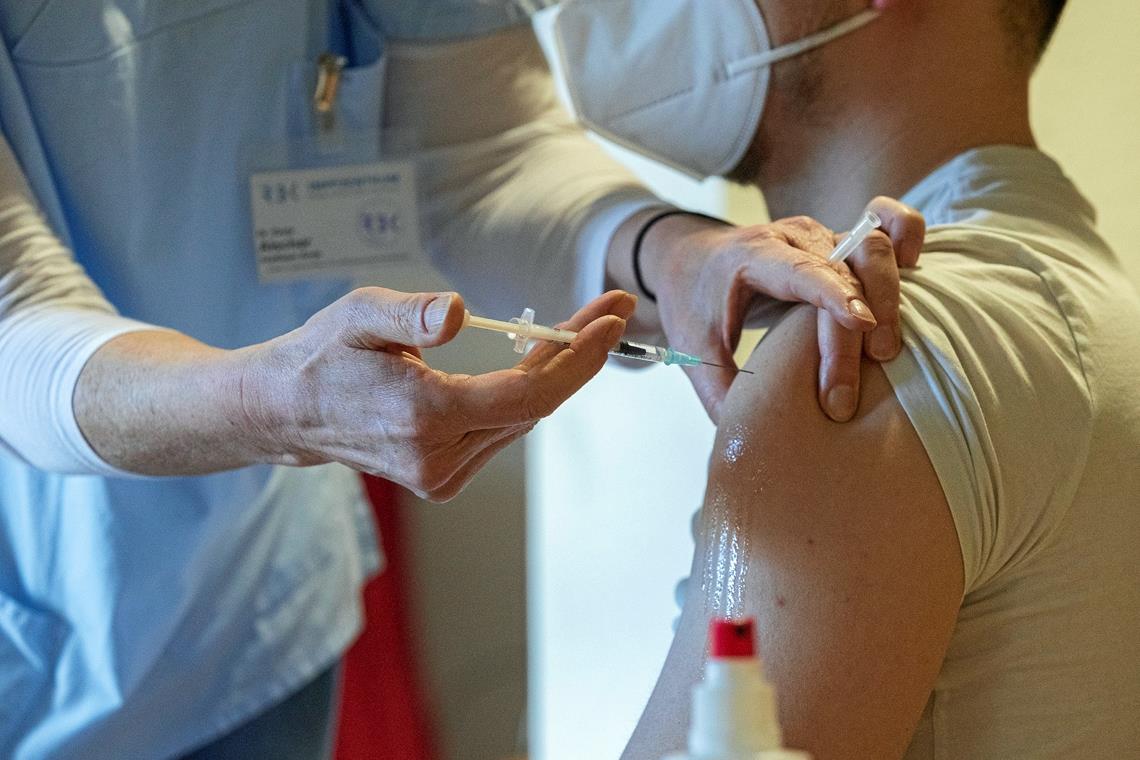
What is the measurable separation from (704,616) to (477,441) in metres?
0.18

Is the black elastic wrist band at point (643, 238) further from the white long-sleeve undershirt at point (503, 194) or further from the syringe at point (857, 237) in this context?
the syringe at point (857, 237)

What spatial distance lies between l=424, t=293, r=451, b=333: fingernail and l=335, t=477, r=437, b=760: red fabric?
1.36 m

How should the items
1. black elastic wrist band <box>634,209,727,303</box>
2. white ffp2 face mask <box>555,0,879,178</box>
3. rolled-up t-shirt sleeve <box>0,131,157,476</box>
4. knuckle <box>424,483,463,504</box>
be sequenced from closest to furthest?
1. knuckle <box>424,483,463,504</box>
2. rolled-up t-shirt sleeve <box>0,131,157,476</box>
3. white ffp2 face mask <box>555,0,879,178</box>
4. black elastic wrist band <box>634,209,727,303</box>

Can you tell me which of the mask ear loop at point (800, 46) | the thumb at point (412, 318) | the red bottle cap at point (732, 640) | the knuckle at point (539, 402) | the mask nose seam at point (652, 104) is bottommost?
the red bottle cap at point (732, 640)

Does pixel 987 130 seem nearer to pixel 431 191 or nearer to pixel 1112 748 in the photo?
pixel 1112 748

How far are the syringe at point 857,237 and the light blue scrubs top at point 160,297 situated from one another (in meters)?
0.56

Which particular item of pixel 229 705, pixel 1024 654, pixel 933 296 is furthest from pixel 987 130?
pixel 229 705

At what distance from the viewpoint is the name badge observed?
1189 millimetres

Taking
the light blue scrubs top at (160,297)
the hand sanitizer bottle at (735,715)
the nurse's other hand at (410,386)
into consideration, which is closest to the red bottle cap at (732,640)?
the hand sanitizer bottle at (735,715)

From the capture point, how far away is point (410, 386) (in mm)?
671

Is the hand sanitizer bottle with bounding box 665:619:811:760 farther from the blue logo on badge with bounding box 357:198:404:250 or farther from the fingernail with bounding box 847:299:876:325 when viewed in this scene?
the blue logo on badge with bounding box 357:198:404:250

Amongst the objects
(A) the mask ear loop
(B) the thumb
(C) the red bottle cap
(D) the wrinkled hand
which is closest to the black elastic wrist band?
(D) the wrinkled hand

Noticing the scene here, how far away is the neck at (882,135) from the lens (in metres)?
0.97

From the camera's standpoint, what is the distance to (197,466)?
35.2 inches
